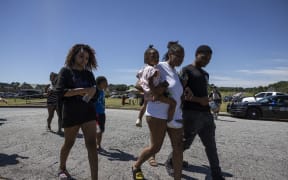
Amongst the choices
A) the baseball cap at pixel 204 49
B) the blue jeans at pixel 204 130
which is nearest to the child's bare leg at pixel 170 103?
the blue jeans at pixel 204 130

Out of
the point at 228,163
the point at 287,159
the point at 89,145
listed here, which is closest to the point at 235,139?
the point at 287,159

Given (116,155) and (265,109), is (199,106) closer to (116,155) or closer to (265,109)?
(116,155)

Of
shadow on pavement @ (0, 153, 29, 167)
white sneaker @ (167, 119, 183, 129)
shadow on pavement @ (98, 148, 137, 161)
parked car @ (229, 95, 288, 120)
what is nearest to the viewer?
white sneaker @ (167, 119, 183, 129)

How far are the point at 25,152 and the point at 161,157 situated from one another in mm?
2614

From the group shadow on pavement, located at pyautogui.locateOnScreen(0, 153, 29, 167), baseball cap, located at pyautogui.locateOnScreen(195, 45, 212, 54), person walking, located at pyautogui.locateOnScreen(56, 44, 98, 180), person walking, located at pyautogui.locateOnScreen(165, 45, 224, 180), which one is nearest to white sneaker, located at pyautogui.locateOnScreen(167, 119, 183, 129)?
person walking, located at pyautogui.locateOnScreen(165, 45, 224, 180)

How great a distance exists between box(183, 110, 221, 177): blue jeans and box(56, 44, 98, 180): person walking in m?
1.32

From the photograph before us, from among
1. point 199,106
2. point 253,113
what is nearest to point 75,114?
point 199,106

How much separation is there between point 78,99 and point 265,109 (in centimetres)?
1396

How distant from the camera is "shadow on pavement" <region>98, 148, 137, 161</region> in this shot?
5040 millimetres

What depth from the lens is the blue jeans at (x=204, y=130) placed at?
379cm

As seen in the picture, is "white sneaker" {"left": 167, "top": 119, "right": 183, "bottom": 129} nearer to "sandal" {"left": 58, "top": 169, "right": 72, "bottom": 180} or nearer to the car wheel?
"sandal" {"left": 58, "top": 169, "right": 72, "bottom": 180}

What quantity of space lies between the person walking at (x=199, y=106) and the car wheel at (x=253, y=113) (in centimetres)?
1256

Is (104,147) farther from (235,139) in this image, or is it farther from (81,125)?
(235,139)

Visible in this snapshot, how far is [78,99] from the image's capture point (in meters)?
3.45
